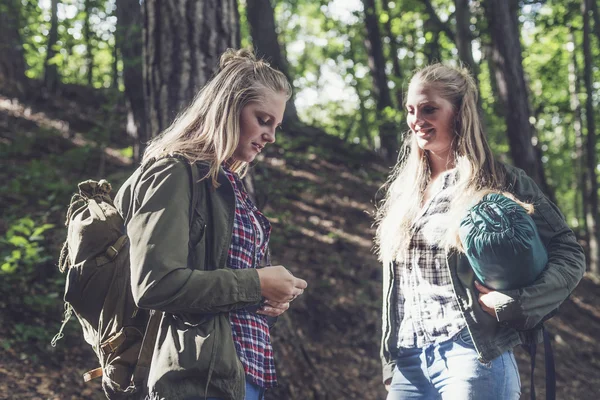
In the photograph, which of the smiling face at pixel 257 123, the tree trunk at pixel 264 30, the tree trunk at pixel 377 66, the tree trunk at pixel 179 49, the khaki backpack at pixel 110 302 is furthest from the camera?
the tree trunk at pixel 377 66

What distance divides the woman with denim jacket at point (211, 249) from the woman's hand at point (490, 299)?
0.81 meters

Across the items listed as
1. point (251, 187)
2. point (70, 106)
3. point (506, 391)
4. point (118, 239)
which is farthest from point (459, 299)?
point (70, 106)

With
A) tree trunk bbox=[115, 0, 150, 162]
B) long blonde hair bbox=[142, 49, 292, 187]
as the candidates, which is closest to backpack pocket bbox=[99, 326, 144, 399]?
long blonde hair bbox=[142, 49, 292, 187]

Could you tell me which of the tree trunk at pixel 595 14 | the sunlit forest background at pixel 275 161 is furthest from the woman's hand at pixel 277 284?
the tree trunk at pixel 595 14

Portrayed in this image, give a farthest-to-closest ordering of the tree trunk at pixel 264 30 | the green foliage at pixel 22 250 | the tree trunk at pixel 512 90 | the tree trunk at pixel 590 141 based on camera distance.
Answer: the tree trunk at pixel 264 30 < the tree trunk at pixel 590 141 < the tree trunk at pixel 512 90 < the green foliage at pixel 22 250

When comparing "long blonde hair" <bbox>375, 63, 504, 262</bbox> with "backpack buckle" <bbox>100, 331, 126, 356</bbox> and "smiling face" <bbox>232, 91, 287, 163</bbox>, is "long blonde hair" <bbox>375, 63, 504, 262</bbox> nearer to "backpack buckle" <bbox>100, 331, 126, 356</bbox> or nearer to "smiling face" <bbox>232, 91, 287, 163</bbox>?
"smiling face" <bbox>232, 91, 287, 163</bbox>

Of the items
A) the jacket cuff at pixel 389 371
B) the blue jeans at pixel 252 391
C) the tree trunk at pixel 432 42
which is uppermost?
the tree trunk at pixel 432 42

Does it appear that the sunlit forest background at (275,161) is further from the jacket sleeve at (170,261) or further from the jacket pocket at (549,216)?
the jacket sleeve at (170,261)

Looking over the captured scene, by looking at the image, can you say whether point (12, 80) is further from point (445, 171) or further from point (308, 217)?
point (445, 171)

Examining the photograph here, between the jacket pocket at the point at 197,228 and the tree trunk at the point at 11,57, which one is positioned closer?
the jacket pocket at the point at 197,228

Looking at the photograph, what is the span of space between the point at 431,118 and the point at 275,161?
6690 mm

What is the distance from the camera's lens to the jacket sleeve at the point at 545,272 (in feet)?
7.29

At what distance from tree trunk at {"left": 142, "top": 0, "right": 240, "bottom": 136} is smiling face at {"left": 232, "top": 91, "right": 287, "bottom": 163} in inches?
69.2

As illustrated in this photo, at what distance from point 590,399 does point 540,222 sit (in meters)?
4.61
